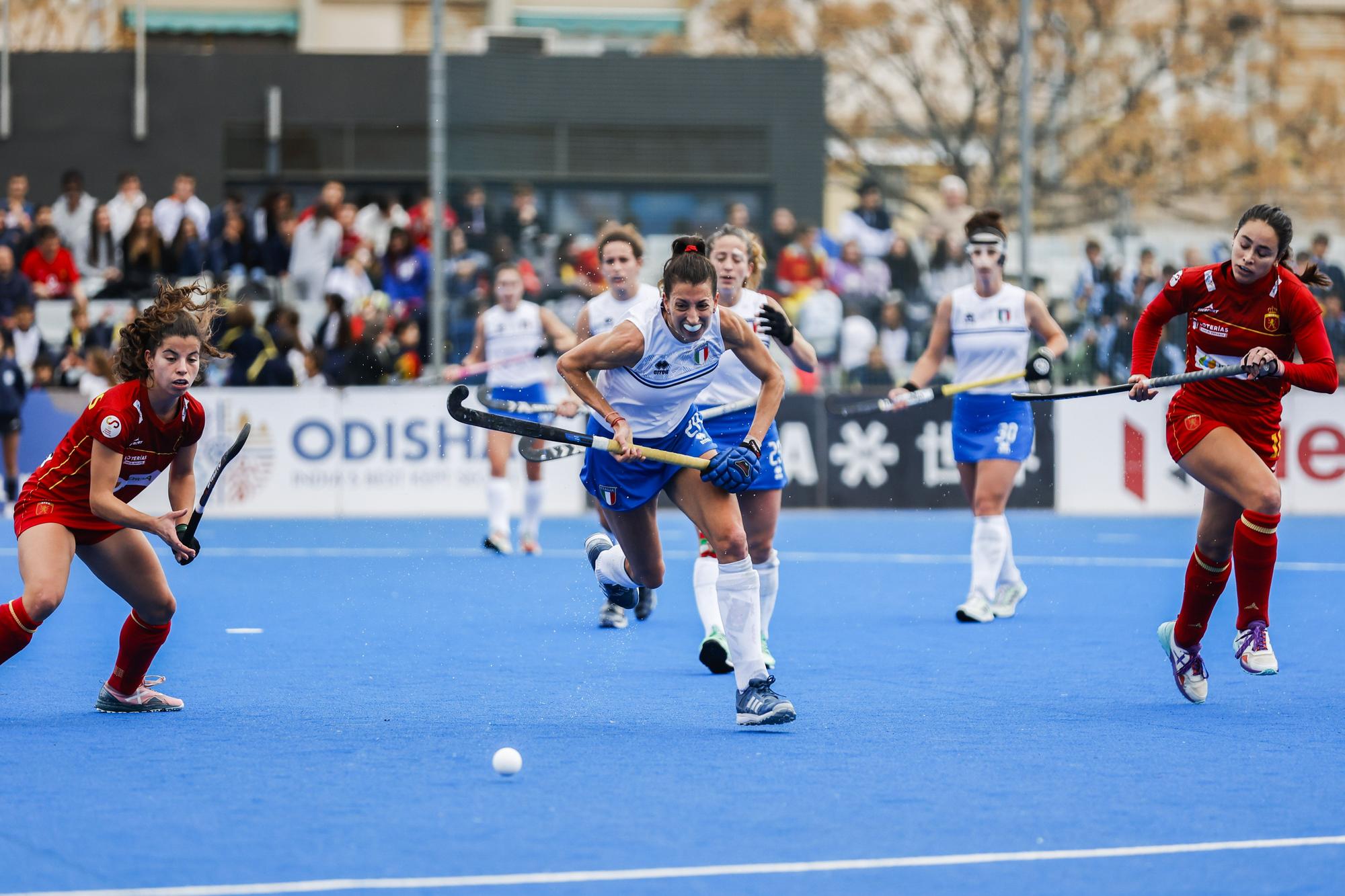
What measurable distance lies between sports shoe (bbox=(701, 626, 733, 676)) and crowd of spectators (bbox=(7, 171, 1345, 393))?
929 cm

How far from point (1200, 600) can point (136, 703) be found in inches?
150

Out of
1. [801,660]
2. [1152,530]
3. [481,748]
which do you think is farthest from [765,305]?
[1152,530]

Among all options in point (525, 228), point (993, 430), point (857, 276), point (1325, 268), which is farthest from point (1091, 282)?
point (993, 430)

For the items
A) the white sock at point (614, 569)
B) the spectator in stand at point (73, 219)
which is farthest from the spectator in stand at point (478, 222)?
the white sock at point (614, 569)

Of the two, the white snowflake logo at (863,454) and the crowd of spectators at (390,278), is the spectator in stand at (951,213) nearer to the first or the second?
the crowd of spectators at (390,278)

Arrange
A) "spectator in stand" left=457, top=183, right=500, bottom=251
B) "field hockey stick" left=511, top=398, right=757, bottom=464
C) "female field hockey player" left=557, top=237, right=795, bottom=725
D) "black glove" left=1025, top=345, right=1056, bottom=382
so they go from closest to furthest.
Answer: "female field hockey player" left=557, top=237, right=795, bottom=725
"field hockey stick" left=511, top=398, right=757, bottom=464
"black glove" left=1025, top=345, right=1056, bottom=382
"spectator in stand" left=457, top=183, right=500, bottom=251

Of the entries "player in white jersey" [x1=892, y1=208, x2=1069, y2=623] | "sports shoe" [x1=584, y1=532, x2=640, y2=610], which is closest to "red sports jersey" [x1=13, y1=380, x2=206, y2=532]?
"sports shoe" [x1=584, y1=532, x2=640, y2=610]

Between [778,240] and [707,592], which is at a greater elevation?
[778,240]

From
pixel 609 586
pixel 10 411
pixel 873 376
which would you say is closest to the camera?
pixel 609 586

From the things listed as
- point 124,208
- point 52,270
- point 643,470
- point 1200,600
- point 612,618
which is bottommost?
point 612,618

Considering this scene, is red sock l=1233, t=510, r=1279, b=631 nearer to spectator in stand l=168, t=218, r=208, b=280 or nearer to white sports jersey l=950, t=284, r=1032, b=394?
white sports jersey l=950, t=284, r=1032, b=394

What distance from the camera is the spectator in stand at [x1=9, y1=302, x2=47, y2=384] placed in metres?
17.0

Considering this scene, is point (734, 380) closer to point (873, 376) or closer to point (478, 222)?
point (873, 376)

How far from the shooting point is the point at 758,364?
22.1 ft
